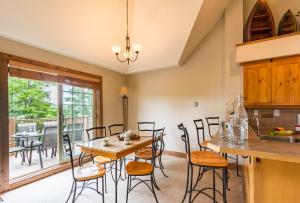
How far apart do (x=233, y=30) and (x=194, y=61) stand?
1.11 meters

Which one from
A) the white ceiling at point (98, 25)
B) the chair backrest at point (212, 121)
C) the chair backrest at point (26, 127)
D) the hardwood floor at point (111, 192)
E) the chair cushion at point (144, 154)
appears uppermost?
the white ceiling at point (98, 25)

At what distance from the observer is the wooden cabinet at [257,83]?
320 centimetres

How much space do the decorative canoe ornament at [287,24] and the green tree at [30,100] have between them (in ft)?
18.4

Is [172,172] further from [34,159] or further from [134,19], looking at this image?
[34,159]

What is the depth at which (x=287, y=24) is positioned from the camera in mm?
3221

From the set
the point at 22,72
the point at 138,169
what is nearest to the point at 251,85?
the point at 138,169

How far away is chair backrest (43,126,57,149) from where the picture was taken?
4238mm

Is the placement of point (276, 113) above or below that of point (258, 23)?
below

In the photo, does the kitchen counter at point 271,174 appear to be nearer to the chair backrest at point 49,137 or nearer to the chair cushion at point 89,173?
the chair cushion at point 89,173

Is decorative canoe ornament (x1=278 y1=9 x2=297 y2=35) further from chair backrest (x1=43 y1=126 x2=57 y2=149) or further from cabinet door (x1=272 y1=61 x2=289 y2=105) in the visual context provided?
chair backrest (x1=43 y1=126 x2=57 y2=149)

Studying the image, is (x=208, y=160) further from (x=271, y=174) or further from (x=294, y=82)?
(x=294, y=82)

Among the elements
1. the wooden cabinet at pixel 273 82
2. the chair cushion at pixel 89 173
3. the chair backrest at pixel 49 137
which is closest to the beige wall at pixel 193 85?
the wooden cabinet at pixel 273 82

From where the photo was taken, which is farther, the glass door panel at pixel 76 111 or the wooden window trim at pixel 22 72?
the glass door panel at pixel 76 111

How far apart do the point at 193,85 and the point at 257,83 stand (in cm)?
149
